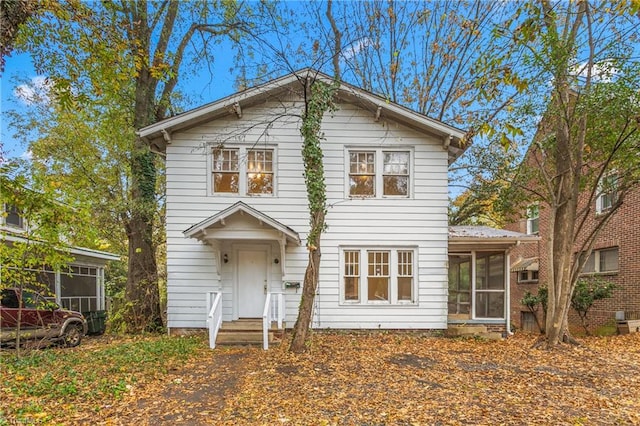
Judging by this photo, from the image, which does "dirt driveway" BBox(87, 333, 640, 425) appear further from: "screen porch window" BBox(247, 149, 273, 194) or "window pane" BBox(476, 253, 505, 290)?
"screen porch window" BBox(247, 149, 273, 194)

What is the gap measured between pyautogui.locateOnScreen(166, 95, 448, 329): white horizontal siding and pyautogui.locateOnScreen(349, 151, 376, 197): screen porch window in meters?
0.25

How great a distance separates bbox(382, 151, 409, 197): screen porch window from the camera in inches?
404

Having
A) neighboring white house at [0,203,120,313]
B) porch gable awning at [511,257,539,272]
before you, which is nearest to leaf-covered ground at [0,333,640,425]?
neighboring white house at [0,203,120,313]

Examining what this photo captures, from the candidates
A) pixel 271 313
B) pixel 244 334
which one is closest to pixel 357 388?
pixel 244 334

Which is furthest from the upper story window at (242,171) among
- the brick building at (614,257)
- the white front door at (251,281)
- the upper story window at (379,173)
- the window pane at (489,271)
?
the brick building at (614,257)

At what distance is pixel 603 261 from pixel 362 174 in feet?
39.9

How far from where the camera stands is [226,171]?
10.1 meters

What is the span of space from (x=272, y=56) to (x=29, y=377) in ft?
25.3

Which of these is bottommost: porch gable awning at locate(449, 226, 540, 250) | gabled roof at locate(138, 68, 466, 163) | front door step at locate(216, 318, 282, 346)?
front door step at locate(216, 318, 282, 346)

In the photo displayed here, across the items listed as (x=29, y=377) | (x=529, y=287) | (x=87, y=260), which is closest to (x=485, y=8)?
(x=529, y=287)

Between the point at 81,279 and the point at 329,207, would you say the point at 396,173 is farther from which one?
the point at 81,279

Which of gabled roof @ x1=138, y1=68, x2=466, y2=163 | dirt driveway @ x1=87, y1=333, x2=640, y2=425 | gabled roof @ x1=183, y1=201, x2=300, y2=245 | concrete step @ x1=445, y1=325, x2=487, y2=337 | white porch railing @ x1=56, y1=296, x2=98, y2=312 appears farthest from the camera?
white porch railing @ x1=56, y1=296, x2=98, y2=312

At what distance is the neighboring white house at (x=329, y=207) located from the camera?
9.84 metres

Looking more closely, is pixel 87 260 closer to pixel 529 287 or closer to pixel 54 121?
pixel 54 121
